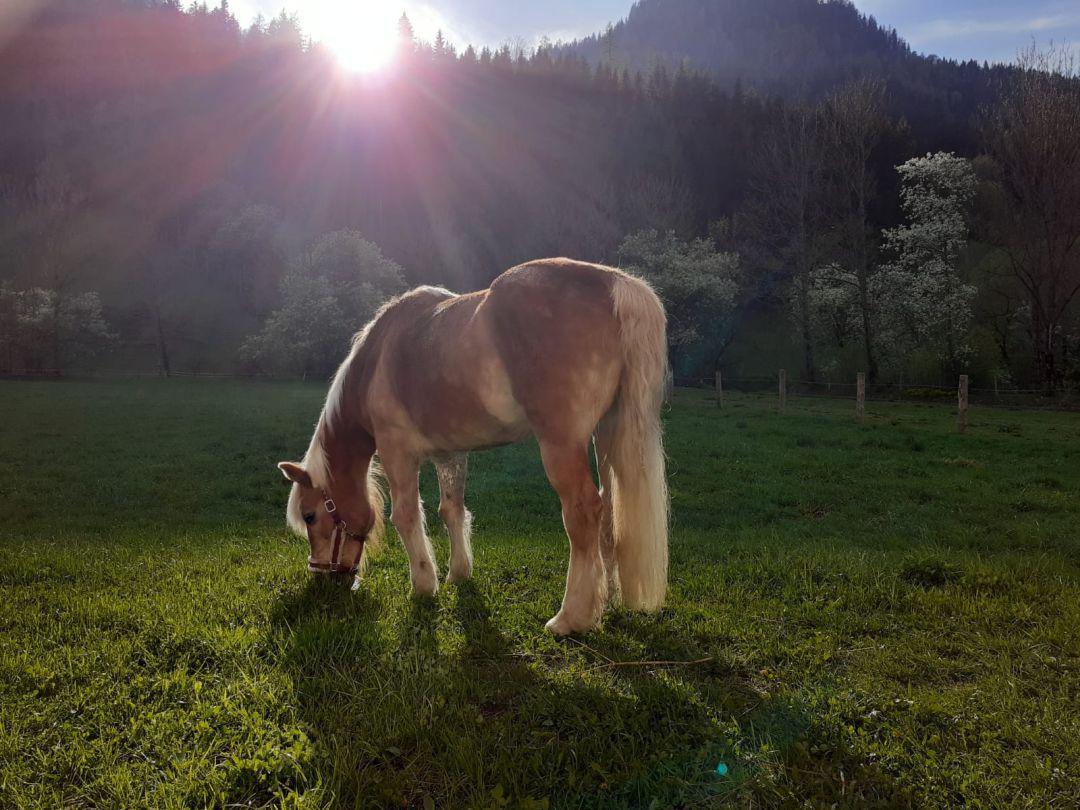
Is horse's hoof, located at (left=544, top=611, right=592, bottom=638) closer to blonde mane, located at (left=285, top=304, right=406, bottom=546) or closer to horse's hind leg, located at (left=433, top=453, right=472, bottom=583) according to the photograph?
horse's hind leg, located at (left=433, top=453, right=472, bottom=583)

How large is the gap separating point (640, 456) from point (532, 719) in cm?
184

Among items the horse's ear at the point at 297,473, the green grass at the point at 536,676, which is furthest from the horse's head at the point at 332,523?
the green grass at the point at 536,676

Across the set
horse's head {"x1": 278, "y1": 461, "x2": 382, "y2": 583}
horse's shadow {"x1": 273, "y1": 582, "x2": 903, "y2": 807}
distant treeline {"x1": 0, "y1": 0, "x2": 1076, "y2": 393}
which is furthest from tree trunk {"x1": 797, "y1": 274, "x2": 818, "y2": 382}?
horse's shadow {"x1": 273, "y1": 582, "x2": 903, "y2": 807}

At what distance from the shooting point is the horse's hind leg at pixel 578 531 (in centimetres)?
398

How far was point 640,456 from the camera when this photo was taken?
4.08 metres

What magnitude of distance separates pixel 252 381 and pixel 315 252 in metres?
10.6

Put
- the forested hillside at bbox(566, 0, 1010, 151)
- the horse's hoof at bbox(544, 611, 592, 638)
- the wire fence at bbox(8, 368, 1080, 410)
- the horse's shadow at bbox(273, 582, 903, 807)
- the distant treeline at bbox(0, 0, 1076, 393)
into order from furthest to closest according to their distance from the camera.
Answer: the forested hillside at bbox(566, 0, 1010, 151) → the distant treeline at bbox(0, 0, 1076, 393) → the wire fence at bbox(8, 368, 1080, 410) → the horse's hoof at bbox(544, 611, 592, 638) → the horse's shadow at bbox(273, 582, 903, 807)

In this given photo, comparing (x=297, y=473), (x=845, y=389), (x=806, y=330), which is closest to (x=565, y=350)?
(x=297, y=473)

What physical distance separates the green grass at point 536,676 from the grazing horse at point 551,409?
0.42m

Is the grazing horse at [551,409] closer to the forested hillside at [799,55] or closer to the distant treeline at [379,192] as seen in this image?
the distant treeline at [379,192]

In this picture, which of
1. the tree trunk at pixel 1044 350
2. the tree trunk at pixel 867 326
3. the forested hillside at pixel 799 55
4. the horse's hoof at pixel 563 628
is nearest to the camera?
the horse's hoof at pixel 563 628

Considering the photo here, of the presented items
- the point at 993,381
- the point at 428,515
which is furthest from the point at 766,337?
the point at 428,515

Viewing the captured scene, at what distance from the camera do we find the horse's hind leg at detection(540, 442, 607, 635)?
398 cm

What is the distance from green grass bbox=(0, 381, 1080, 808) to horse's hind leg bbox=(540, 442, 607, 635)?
19 cm
